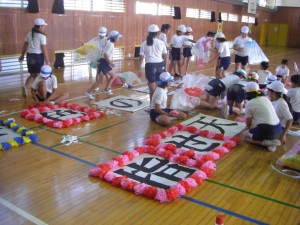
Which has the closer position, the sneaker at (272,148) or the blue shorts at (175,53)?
the sneaker at (272,148)

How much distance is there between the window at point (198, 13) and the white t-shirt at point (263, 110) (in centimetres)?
1420

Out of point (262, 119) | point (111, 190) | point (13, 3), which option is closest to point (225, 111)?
point (262, 119)

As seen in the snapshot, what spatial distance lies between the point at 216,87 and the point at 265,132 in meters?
2.06

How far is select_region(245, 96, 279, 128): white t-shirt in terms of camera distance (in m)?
4.66

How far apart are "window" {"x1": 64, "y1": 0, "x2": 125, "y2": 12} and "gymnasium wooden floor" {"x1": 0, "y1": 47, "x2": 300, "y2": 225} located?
7.52 meters

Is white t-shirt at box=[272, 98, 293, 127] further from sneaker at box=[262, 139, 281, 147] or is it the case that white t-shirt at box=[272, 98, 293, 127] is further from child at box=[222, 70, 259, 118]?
child at box=[222, 70, 259, 118]

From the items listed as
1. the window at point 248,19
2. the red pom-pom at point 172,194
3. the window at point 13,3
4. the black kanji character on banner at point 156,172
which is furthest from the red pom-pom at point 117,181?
the window at point 248,19

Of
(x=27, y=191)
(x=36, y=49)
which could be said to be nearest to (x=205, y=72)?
(x=36, y=49)

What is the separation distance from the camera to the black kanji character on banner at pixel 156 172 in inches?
146

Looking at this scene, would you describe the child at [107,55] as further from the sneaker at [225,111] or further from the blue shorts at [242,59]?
the blue shorts at [242,59]

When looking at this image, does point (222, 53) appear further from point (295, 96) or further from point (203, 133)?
point (203, 133)

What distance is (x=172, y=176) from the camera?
3857 mm

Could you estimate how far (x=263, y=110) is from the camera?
467cm

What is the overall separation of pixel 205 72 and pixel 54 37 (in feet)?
16.9
